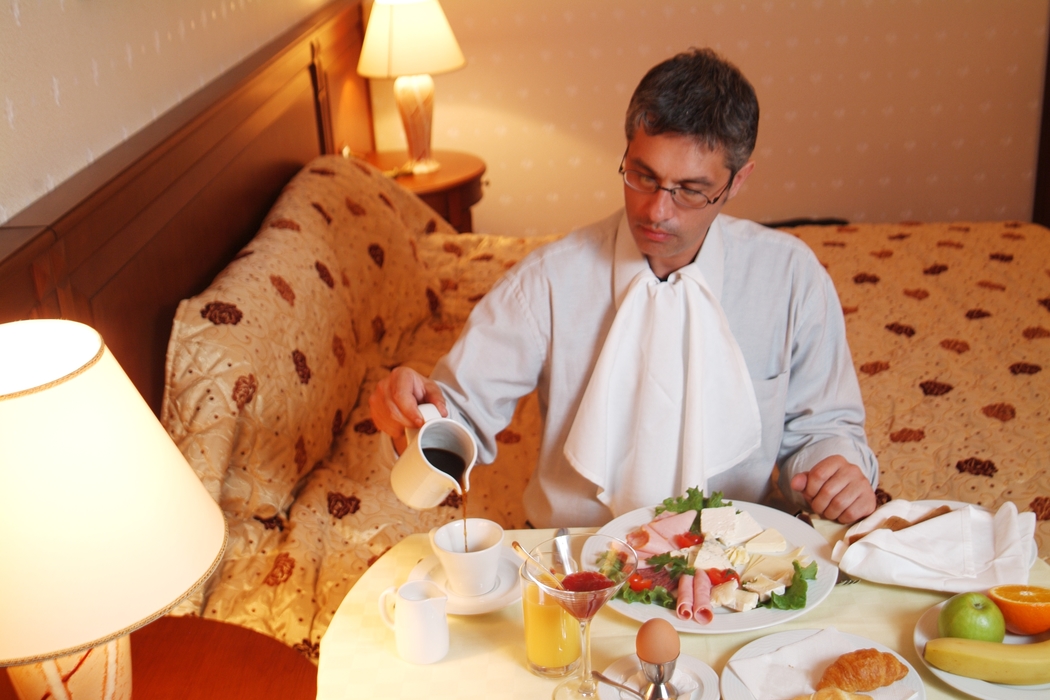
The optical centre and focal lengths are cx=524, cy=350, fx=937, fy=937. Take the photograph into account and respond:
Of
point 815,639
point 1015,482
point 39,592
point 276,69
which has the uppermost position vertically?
point 276,69

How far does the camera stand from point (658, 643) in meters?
1.00

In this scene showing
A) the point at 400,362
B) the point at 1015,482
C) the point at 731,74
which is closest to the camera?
the point at 731,74

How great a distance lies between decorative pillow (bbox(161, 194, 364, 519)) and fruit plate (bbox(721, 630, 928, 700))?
915mm

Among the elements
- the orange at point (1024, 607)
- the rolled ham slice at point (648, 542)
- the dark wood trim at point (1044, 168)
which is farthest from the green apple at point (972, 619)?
the dark wood trim at point (1044, 168)

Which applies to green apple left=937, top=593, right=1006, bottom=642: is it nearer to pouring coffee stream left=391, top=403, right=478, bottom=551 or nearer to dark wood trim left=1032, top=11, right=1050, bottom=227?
pouring coffee stream left=391, top=403, right=478, bottom=551

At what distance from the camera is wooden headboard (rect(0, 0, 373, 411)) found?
4.21ft

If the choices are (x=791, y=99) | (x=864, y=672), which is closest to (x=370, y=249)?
(x=864, y=672)

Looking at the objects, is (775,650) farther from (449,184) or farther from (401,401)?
(449,184)

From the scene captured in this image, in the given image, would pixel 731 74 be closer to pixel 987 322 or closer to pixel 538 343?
pixel 538 343

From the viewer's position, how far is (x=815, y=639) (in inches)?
44.3

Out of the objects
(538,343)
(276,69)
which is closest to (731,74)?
(538,343)

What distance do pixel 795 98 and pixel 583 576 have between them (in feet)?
12.6

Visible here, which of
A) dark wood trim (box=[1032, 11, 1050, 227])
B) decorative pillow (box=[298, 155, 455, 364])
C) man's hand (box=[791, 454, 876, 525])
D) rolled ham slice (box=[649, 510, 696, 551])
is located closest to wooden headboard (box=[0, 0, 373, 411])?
decorative pillow (box=[298, 155, 455, 364])

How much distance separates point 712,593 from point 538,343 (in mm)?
631
